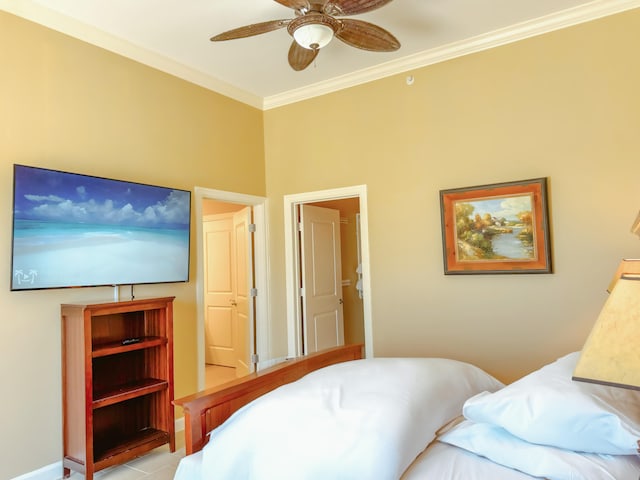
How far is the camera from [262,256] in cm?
454

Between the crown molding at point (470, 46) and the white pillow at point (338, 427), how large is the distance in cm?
275

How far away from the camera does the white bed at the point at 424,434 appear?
1.32 meters

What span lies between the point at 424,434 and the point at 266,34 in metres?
2.90

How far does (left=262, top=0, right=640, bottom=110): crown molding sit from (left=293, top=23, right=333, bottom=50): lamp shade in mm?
1371

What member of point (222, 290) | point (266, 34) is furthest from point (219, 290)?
point (266, 34)

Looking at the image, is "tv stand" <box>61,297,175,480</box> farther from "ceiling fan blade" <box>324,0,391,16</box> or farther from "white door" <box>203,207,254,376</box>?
"ceiling fan blade" <box>324,0,391,16</box>

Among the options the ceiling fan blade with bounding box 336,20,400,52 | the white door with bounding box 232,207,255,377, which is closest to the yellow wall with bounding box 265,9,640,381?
the white door with bounding box 232,207,255,377

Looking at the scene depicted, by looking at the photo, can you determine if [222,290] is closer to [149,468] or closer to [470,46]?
[149,468]

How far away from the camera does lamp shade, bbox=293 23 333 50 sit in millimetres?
2589

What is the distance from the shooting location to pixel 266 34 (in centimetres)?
328

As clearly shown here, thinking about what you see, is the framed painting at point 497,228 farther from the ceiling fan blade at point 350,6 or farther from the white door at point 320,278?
the ceiling fan blade at point 350,6

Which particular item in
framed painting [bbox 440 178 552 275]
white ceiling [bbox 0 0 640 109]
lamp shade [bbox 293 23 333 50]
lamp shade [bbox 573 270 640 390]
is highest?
white ceiling [bbox 0 0 640 109]

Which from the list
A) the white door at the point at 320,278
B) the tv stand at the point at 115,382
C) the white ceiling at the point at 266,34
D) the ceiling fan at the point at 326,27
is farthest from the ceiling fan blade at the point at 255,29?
the white door at the point at 320,278

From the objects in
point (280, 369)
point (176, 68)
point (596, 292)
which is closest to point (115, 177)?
point (176, 68)
